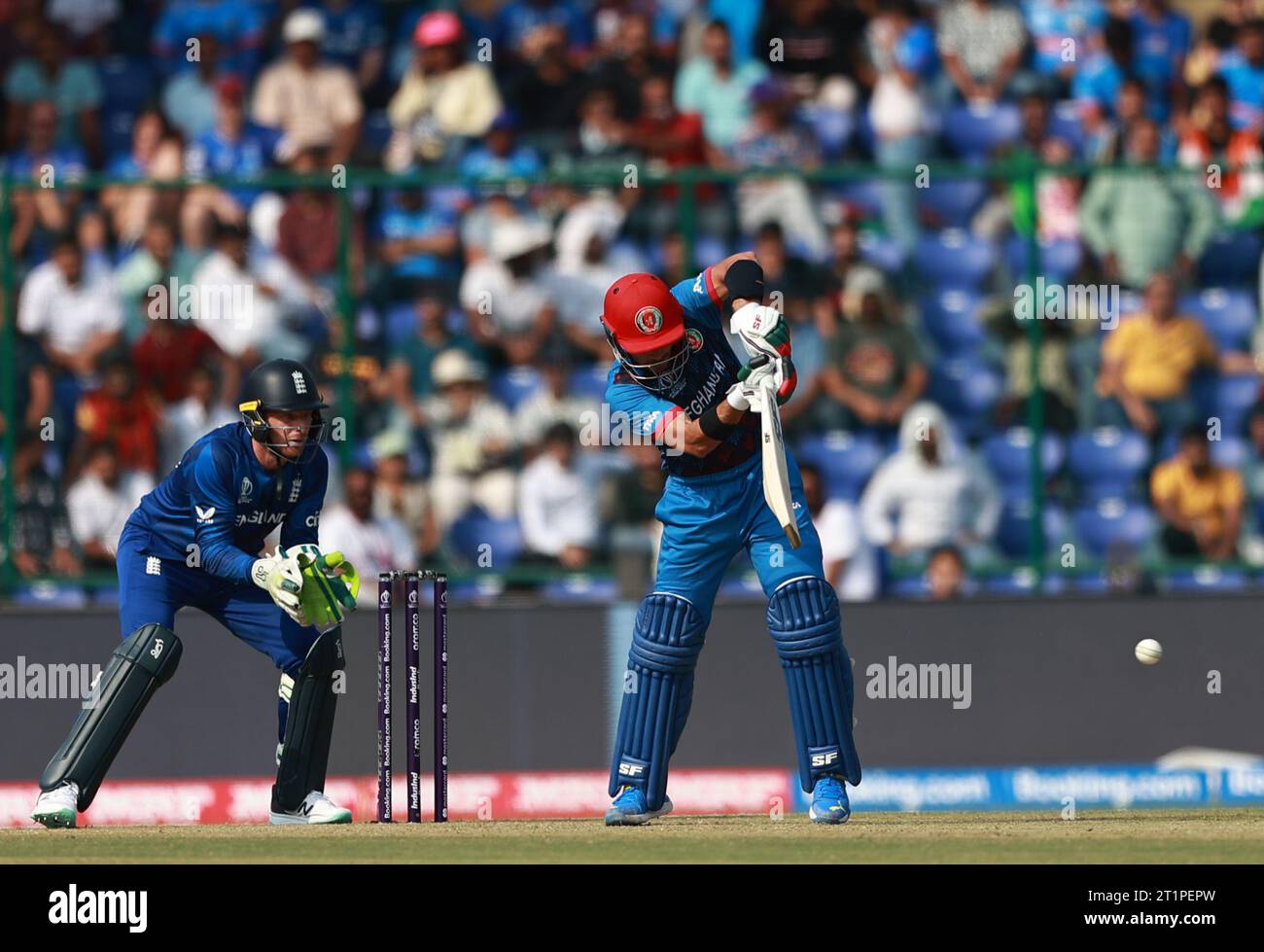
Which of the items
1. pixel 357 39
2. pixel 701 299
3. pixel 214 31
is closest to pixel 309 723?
pixel 701 299

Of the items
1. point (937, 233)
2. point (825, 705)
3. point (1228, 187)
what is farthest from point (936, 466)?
point (825, 705)

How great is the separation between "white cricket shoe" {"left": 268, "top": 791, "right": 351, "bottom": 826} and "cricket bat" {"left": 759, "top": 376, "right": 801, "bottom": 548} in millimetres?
2322

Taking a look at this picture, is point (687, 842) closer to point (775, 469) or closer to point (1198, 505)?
point (775, 469)

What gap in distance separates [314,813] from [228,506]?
1363 mm

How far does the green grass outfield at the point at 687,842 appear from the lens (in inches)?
319

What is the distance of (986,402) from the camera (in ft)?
41.0

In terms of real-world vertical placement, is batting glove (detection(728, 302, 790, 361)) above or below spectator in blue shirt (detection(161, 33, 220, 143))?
below

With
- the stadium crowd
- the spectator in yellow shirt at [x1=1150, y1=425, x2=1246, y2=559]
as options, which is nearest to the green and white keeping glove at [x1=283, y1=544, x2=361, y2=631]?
the stadium crowd

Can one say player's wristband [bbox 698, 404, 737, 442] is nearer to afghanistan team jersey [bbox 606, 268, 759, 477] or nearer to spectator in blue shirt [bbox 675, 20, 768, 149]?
afghanistan team jersey [bbox 606, 268, 759, 477]

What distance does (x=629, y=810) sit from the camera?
936cm

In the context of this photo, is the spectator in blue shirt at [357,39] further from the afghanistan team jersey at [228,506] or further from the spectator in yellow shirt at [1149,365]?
the afghanistan team jersey at [228,506]

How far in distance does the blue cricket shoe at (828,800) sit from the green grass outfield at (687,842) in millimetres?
79

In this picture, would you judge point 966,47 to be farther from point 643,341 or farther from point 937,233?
point 643,341

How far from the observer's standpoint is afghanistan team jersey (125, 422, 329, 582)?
9508 millimetres
